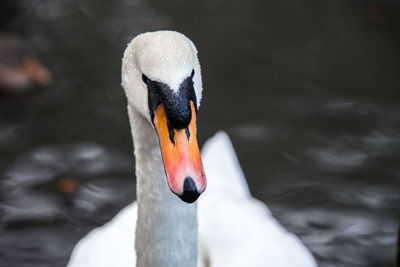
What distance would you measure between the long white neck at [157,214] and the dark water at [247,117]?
1513 millimetres

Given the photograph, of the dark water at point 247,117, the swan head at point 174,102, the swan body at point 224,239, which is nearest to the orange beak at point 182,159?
the swan head at point 174,102

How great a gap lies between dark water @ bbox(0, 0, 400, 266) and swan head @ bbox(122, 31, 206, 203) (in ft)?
6.64

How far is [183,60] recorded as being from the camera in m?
1.74

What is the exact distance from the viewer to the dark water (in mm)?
3725

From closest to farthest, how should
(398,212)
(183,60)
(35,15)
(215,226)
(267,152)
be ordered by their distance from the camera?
(183,60), (215,226), (398,212), (267,152), (35,15)

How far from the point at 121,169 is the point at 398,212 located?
165cm

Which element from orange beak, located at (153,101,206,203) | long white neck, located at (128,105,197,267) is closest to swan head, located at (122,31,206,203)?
orange beak, located at (153,101,206,203)

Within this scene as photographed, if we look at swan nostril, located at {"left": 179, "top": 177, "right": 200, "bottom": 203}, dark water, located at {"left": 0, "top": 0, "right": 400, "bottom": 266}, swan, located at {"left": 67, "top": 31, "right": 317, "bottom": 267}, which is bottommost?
swan nostril, located at {"left": 179, "top": 177, "right": 200, "bottom": 203}

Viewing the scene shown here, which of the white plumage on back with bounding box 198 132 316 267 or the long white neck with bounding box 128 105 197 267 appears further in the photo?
the white plumage on back with bounding box 198 132 316 267

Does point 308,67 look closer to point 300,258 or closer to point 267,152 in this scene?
point 267,152

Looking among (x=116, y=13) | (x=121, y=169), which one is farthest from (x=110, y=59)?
(x=121, y=169)

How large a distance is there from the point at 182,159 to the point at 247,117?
2647 millimetres

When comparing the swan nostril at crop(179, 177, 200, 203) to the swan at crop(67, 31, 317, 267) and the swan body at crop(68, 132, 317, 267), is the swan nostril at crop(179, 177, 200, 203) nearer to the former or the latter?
the swan at crop(67, 31, 317, 267)

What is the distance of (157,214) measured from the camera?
6.97 ft
